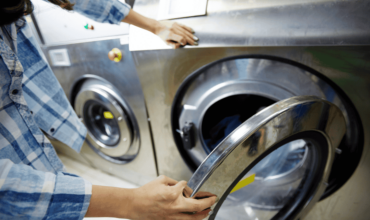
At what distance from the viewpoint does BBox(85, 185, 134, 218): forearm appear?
38 cm

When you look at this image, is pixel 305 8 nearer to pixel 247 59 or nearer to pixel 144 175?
pixel 247 59

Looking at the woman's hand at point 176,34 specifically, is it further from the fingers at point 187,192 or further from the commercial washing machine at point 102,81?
the fingers at point 187,192

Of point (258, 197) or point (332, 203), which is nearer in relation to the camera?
point (332, 203)

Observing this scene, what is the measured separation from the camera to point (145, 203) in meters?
0.39

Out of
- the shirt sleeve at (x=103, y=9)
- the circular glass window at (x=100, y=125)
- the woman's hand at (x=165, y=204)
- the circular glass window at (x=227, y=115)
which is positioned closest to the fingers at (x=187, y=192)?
the woman's hand at (x=165, y=204)

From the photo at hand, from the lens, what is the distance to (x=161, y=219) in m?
0.40

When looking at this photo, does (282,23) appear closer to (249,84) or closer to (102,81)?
(249,84)

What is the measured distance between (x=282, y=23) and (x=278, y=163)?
0.57m

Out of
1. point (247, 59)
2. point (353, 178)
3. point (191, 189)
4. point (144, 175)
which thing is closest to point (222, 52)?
point (247, 59)

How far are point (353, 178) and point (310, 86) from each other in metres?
0.31

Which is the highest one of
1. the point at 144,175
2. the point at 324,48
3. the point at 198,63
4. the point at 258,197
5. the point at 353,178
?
the point at 324,48

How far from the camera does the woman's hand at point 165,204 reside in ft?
1.27

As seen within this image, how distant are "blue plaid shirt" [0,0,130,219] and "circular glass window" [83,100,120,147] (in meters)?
0.45

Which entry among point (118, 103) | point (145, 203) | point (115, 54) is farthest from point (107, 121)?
point (145, 203)
